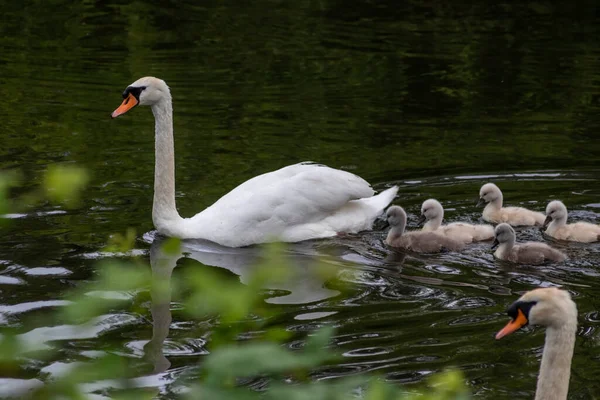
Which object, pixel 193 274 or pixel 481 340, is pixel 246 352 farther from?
pixel 481 340

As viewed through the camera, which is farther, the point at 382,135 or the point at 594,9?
the point at 594,9

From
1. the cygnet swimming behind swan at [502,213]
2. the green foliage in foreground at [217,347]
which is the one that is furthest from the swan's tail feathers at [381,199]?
the green foliage in foreground at [217,347]

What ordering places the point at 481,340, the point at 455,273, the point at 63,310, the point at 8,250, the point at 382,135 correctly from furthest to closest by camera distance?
1. the point at 382,135
2. the point at 8,250
3. the point at 455,273
4. the point at 481,340
5. the point at 63,310

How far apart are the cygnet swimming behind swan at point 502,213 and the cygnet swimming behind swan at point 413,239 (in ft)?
2.33

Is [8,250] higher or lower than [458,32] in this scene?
lower

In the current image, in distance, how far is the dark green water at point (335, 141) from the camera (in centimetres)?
643

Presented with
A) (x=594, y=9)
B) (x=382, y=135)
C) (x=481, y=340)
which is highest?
(x=594, y=9)

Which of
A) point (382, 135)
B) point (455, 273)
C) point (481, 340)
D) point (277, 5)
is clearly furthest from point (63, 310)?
point (277, 5)

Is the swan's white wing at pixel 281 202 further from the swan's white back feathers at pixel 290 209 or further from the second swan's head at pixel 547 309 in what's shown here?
the second swan's head at pixel 547 309

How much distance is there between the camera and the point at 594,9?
1975 centimetres

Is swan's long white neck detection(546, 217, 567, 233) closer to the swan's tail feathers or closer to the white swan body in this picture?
the swan's tail feathers

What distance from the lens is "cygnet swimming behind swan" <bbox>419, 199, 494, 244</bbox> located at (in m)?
8.49

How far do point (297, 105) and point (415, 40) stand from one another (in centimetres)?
460

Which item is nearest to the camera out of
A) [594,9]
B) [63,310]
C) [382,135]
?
[63,310]
